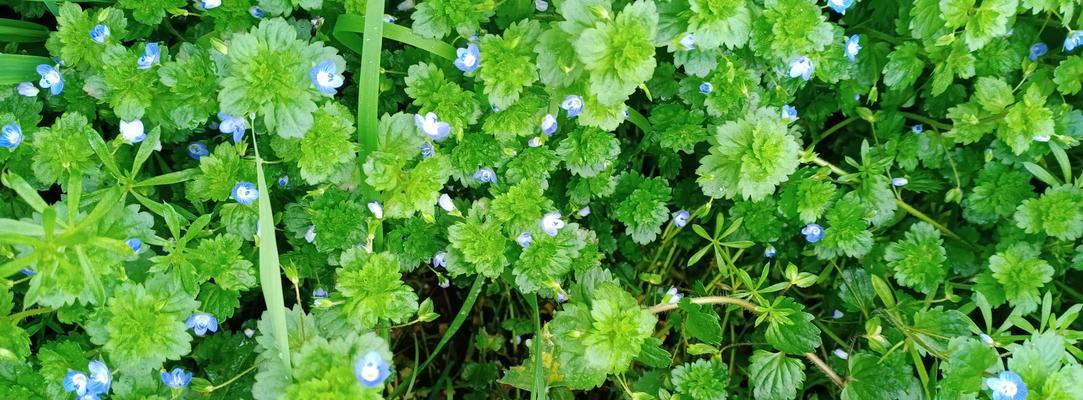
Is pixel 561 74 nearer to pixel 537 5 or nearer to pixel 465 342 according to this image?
pixel 537 5

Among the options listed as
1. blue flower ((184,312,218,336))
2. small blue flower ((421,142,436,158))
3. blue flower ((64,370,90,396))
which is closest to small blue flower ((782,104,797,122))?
small blue flower ((421,142,436,158))

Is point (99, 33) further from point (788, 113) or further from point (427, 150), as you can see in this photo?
point (788, 113)

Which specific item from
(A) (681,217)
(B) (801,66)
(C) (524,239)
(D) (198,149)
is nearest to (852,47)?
(B) (801,66)

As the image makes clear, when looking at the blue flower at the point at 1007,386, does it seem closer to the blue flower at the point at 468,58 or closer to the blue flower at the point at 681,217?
the blue flower at the point at 681,217

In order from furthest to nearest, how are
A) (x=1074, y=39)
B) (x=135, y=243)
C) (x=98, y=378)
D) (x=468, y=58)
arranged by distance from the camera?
1. (x=1074, y=39)
2. (x=468, y=58)
3. (x=135, y=243)
4. (x=98, y=378)

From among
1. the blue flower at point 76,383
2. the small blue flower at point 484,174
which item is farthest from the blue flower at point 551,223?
the blue flower at point 76,383

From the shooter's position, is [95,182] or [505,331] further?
[505,331]

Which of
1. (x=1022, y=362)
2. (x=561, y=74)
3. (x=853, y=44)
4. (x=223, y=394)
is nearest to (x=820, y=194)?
(x=853, y=44)

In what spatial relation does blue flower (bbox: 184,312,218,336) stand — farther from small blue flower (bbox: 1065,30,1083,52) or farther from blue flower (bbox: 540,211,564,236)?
small blue flower (bbox: 1065,30,1083,52)
